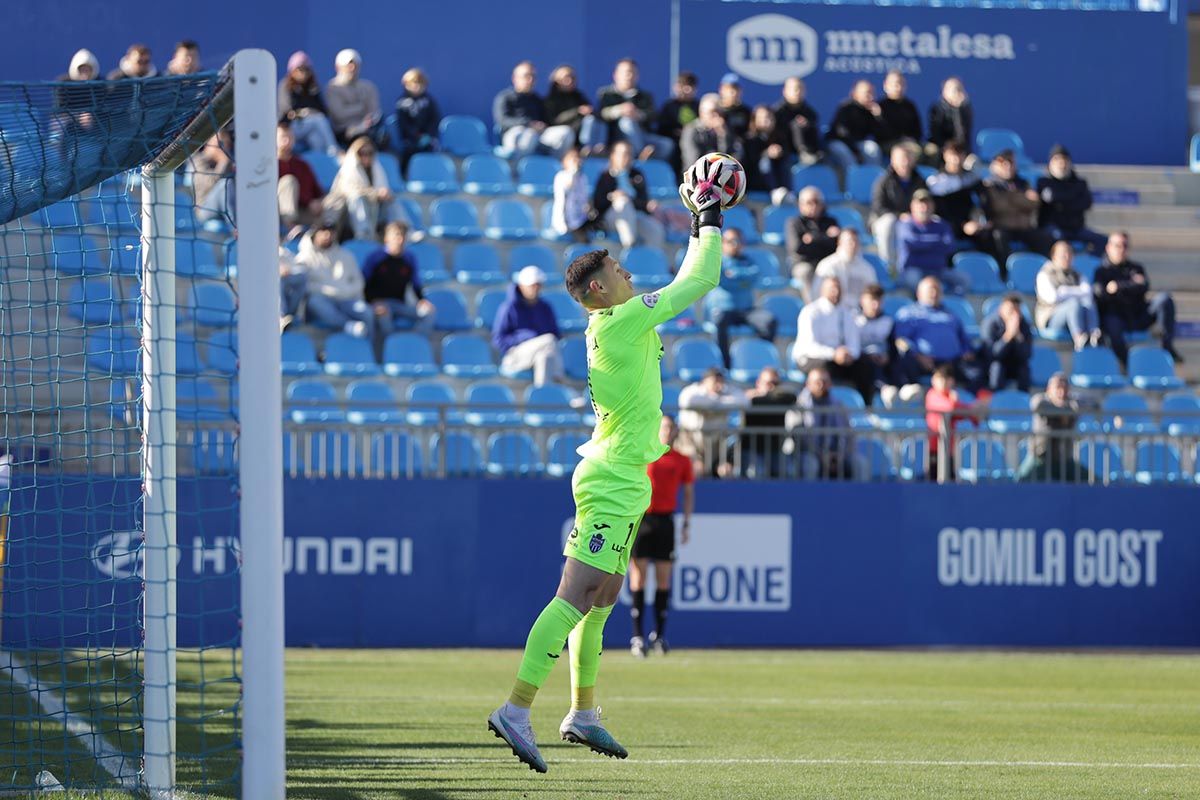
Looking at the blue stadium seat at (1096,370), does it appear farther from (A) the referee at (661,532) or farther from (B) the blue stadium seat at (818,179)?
(A) the referee at (661,532)

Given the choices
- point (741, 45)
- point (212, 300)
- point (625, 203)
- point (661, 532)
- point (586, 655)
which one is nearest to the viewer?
point (586, 655)

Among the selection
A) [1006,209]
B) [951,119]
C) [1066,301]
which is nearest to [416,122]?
[951,119]

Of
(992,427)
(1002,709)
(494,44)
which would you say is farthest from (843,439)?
(494,44)

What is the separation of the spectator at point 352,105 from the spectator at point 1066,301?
25.9ft

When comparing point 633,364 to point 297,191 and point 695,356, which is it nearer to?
point 695,356

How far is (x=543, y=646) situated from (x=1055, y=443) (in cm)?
1084

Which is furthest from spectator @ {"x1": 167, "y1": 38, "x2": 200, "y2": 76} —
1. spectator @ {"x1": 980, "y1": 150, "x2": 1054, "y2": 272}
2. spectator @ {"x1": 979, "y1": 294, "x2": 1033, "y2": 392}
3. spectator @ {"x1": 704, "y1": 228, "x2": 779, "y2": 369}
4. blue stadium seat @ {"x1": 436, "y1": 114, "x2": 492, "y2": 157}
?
spectator @ {"x1": 980, "y1": 150, "x2": 1054, "y2": 272}

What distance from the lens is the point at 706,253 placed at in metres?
7.87

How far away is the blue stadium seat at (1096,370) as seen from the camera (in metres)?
20.2

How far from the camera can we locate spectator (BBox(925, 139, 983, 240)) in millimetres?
21906

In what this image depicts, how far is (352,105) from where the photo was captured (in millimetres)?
21453

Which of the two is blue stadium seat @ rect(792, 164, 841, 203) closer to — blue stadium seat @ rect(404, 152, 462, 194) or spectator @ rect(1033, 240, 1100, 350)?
spectator @ rect(1033, 240, 1100, 350)

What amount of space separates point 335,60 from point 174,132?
1662 cm

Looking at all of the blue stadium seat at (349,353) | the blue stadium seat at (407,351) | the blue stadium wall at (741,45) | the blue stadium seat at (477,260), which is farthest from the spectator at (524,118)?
the blue stadium seat at (349,353)
